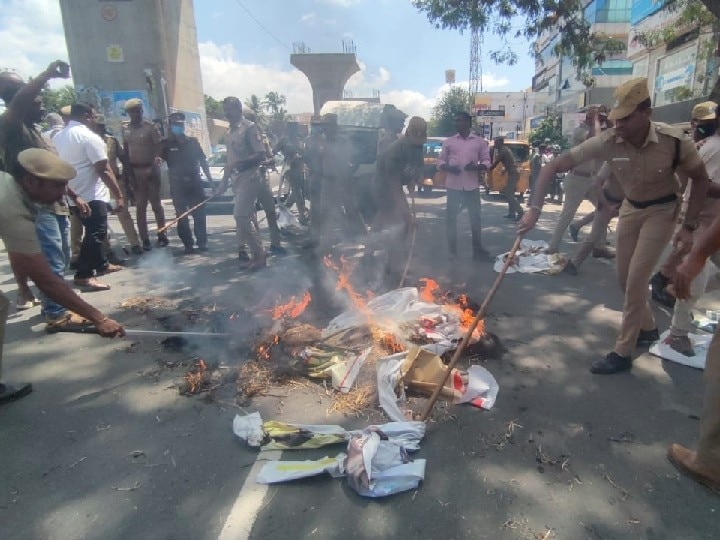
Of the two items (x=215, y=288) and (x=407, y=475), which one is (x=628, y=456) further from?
(x=215, y=288)

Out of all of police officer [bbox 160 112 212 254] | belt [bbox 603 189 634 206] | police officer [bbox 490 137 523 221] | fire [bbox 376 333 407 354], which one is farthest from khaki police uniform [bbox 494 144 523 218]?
fire [bbox 376 333 407 354]

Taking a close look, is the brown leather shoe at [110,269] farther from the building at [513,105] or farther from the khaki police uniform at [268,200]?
the building at [513,105]

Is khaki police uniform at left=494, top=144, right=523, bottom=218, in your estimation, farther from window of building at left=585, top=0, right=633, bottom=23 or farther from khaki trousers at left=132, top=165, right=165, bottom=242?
window of building at left=585, top=0, right=633, bottom=23

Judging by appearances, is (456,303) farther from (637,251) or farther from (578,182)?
(578,182)

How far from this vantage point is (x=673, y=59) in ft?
61.7

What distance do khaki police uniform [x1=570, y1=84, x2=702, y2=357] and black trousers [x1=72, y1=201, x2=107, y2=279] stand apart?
5394 mm

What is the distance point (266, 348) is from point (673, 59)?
73.2 ft

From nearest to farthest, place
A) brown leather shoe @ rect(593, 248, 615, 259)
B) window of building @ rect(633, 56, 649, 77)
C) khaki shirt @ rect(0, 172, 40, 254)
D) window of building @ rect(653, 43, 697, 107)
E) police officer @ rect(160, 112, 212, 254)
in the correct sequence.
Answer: khaki shirt @ rect(0, 172, 40, 254) → brown leather shoe @ rect(593, 248, 615, 259) → police officer @ rect(160, 112, 212, 254) → window of building @ rect(653, 43, 697, 107) → window of building @ rect(633, 56, 649, 77)

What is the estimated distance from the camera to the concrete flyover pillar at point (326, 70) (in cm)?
5634

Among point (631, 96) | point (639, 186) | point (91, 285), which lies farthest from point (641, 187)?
point (91, 285)

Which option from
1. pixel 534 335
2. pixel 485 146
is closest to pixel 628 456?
pixel 534 335

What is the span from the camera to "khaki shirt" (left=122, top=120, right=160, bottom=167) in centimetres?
728

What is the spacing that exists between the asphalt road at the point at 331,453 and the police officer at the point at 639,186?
59cm

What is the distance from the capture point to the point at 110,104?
1933cm
